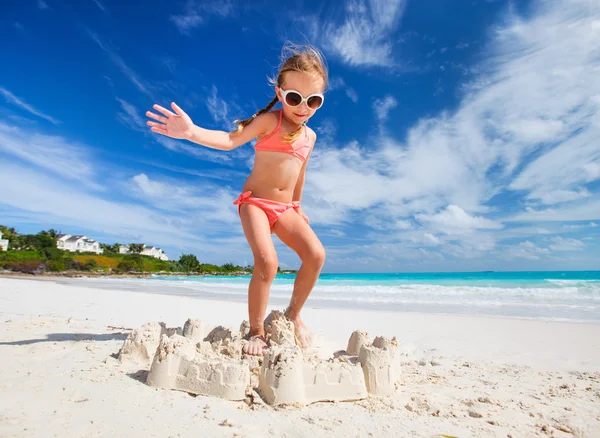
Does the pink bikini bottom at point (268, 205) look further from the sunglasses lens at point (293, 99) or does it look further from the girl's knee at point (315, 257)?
the sunglasses lens at point (293, 99)

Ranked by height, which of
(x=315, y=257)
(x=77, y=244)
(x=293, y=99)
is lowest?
(x=315, y=257)

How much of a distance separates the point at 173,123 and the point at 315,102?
121 centimetres

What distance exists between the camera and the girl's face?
325 cm

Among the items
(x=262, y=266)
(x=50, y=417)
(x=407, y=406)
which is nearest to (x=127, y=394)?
(x=50, y=417)

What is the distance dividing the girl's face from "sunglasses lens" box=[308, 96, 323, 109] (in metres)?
0.03

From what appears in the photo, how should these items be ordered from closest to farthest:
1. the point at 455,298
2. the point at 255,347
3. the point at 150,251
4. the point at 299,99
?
1. the point at 255,347
2. the point at 299,99
3. the point at 455,298
4. the point at 150,251

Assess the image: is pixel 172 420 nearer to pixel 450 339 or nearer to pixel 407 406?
pixel 407 406

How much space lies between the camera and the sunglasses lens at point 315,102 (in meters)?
3.23

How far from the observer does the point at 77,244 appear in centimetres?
7075

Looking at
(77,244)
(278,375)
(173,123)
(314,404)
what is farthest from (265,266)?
(77,244)

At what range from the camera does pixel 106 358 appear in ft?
9.30

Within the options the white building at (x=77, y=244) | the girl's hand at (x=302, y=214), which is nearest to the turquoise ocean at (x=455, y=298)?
the girl's hand at (x=302, y=214)

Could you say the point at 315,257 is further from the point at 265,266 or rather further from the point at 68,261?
the point at 68,261

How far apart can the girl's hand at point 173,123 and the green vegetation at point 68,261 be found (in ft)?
122
